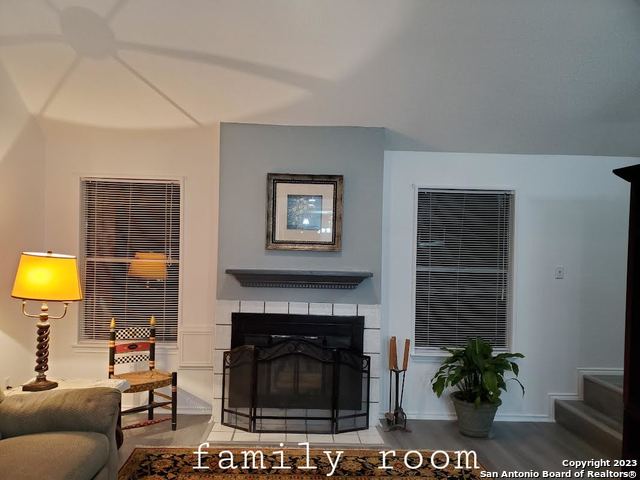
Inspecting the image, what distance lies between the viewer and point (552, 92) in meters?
3.30

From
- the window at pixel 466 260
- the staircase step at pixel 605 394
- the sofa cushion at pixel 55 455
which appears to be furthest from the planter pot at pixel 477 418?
the sofa cushion at pixel 55 455

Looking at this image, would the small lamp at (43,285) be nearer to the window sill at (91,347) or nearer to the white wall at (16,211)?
the white wall at (16,211)

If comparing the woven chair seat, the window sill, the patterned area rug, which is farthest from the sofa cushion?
the window sill

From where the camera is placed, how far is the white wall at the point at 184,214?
385cm

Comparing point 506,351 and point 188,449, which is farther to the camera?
point 506,351

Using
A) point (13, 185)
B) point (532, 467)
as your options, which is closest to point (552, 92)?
point (532, 467)

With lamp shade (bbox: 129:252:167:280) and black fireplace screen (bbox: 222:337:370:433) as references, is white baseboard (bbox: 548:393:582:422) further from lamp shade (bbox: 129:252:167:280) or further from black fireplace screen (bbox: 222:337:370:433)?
lamp shade (bbox: 129:252:167:280)

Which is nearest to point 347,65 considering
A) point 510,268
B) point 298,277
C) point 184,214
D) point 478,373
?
point 298,277

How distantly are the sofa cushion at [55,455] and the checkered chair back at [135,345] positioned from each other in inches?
55.6

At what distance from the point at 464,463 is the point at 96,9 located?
3590 millimetres

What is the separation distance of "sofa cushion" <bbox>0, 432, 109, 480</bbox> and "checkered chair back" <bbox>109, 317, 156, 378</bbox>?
1.41m

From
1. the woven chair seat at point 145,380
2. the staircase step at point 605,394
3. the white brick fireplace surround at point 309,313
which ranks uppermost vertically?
the white brick fireplace surround at point 309,313

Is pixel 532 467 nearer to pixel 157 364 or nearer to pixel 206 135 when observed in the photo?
pixel 157 364

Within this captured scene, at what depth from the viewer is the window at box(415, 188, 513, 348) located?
13.1 feet
